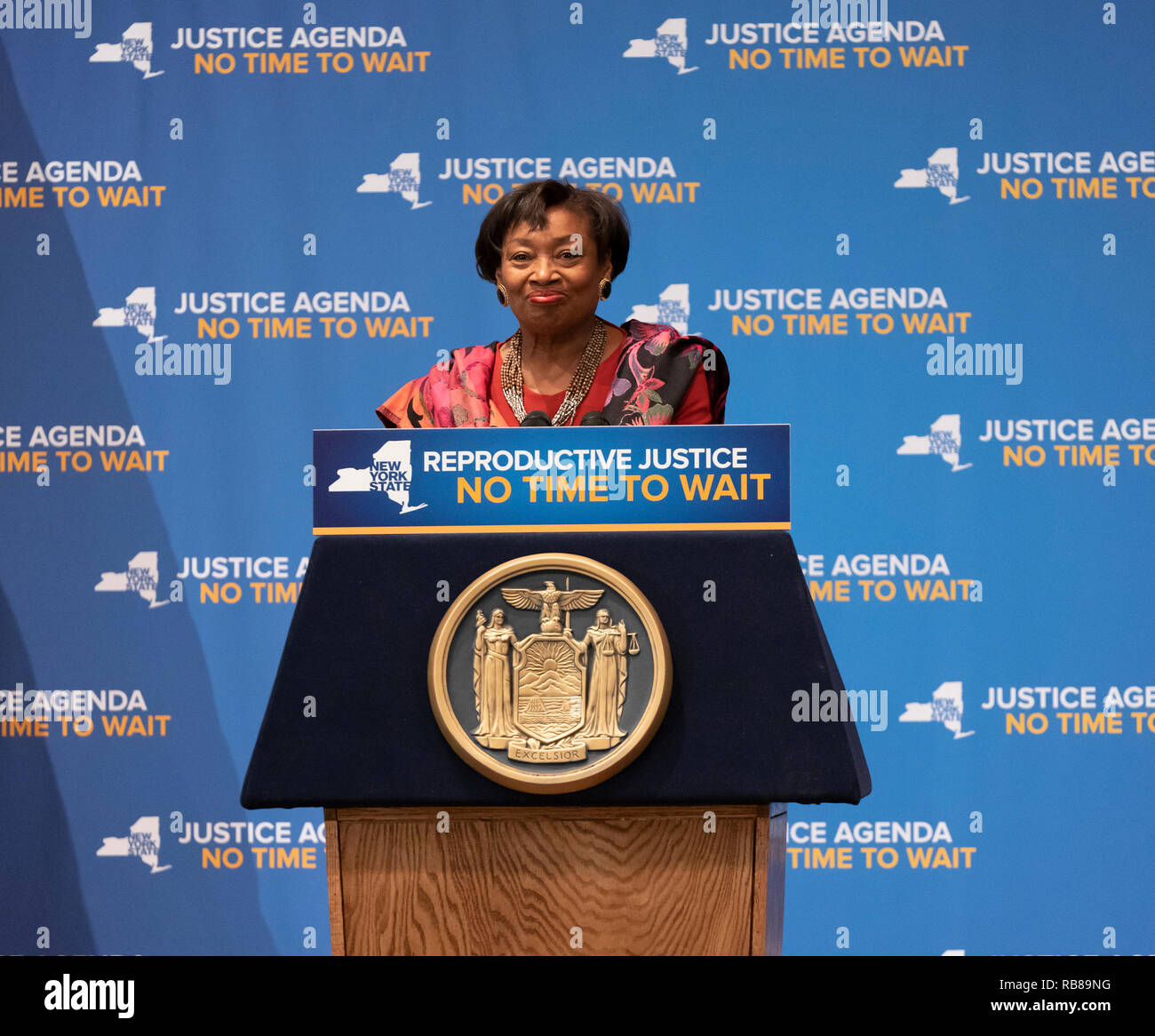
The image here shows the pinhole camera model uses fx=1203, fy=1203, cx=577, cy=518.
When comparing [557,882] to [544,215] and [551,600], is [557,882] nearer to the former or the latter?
[551,600]

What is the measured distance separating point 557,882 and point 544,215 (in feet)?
3.35

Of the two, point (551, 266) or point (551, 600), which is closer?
point (551, 600)

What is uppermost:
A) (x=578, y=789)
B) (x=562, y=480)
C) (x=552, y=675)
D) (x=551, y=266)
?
(x=551, y=266)

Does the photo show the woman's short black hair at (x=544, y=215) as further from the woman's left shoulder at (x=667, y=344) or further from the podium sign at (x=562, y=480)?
the podium sign at (x=562, y=480)

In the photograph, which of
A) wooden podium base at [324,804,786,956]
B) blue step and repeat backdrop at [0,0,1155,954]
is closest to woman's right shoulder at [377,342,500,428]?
wooden podium base at [324,804,786,956]

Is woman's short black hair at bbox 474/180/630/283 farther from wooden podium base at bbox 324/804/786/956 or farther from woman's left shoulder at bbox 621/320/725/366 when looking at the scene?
wooden podium base at bbox 324/804/786/956

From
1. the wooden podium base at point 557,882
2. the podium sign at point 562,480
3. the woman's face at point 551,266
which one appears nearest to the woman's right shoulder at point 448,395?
the woman's face at point 551,266

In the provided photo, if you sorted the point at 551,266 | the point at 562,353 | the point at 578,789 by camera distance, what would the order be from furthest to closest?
the point at 562,353
the point at 551,266
the point at 578,789

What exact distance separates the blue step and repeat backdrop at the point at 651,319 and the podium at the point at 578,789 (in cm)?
202

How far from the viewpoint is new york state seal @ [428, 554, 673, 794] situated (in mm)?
1278

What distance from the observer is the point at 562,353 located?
1963 mm

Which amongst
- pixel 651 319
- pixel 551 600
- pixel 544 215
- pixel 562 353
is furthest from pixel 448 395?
pixel 651 319
